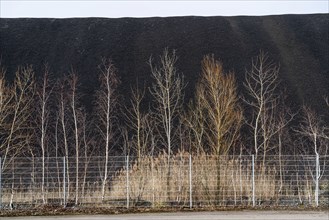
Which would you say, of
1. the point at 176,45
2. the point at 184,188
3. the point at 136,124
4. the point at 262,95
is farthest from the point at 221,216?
the point at 176,45

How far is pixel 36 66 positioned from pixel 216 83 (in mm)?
15353

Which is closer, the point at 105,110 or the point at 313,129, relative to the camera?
the point at 313,129

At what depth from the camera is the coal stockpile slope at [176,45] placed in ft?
102

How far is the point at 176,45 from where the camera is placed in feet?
113

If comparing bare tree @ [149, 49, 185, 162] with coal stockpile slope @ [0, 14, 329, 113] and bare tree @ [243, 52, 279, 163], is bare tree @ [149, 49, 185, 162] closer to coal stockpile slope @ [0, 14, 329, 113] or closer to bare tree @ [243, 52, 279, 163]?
coal stockpile slope @ [0, 14, 329, 113]

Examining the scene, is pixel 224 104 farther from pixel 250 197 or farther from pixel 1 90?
pixel 1 90

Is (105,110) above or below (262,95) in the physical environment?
below

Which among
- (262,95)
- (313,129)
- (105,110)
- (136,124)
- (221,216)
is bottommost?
(221,216)

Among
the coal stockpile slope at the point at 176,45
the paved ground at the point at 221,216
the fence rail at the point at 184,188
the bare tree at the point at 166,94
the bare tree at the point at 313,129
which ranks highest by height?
the coal stockpile slope at the point at 176,45

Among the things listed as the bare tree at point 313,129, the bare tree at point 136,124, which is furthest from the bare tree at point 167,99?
the bare tree at point 313,129

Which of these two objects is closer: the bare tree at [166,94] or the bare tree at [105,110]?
the bare tree at [166,94]

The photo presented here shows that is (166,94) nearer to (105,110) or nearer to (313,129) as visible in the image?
(105,110)

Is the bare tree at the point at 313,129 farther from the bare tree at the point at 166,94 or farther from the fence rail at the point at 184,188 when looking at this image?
the bare tree at the point at 166,94

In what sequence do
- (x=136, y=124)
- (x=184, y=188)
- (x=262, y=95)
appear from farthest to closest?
(x=136, y=124)
(x=262, y=95)
(x=184, y=188)
